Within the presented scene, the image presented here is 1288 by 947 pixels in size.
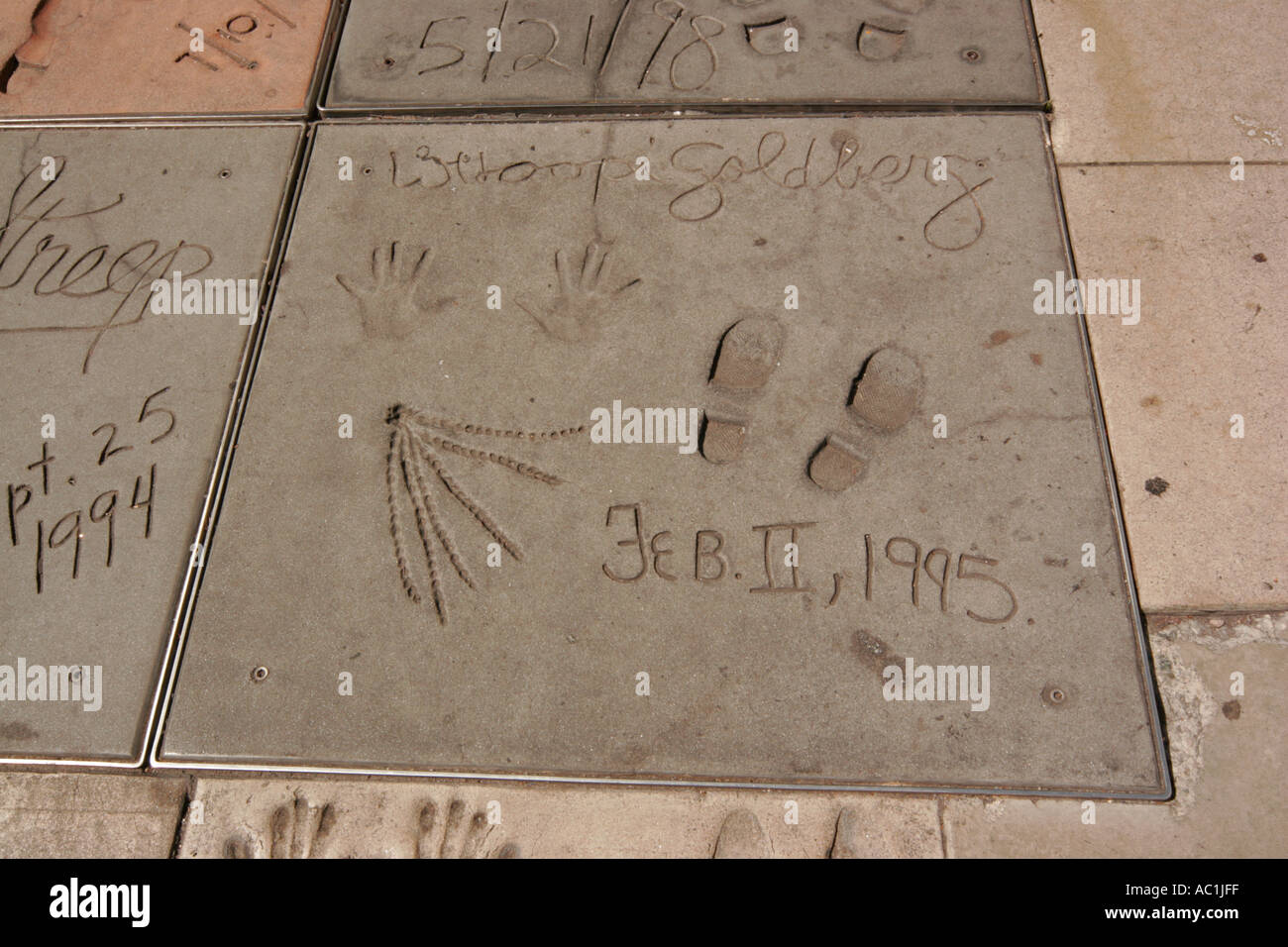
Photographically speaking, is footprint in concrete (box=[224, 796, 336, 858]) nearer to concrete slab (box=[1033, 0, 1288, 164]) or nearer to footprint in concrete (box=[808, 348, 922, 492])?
footprint in concrete (box=[808, 348, 922, 492])

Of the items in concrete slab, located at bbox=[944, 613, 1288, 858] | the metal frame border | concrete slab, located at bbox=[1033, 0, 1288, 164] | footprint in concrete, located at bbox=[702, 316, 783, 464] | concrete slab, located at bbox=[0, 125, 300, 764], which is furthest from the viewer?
the metal frame border

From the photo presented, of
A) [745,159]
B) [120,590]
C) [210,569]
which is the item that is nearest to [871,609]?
[745,159]

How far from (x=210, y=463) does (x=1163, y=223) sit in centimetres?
274

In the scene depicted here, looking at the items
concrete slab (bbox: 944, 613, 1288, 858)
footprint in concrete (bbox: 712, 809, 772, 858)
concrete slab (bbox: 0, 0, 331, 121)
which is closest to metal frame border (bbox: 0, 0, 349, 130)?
concrete slab (bbox: 0, 0, 331, 121)

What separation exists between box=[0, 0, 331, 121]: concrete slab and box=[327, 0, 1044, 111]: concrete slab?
7.6 inches

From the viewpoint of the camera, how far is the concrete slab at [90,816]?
183 cm

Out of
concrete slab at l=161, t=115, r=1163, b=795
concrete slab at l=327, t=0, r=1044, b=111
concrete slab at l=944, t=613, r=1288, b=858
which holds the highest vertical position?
concrete slab at l=327, t=0, r=1044, b=111

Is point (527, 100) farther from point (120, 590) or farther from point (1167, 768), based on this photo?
point (1167, 768)

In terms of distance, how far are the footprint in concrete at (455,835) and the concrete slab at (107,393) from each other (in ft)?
2.30

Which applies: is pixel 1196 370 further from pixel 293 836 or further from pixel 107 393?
pixel 107 393

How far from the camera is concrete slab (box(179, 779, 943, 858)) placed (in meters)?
1.77

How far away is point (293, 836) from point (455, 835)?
36 centimetres

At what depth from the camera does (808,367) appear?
7.05 ft

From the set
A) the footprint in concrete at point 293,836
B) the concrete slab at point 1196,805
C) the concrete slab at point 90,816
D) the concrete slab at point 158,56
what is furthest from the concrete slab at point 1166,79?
the concrete slab at point 90,816
